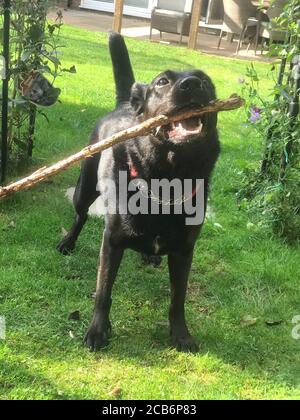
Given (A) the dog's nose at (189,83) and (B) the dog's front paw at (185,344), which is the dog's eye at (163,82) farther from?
(B) the dog's front paw at (185,344)

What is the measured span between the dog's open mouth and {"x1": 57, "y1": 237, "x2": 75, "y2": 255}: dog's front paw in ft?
4.42

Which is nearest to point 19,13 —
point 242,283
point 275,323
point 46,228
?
point 46,228

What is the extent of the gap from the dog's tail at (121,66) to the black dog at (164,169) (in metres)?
0.50

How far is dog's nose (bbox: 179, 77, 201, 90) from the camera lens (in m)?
2.22

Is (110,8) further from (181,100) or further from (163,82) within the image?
(181,100)

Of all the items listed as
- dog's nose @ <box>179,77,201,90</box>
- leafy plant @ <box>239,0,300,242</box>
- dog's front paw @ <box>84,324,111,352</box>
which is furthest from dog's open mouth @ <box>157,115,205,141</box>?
leafy plant @ <box>239,0,300,242</box>

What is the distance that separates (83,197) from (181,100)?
4.11ft

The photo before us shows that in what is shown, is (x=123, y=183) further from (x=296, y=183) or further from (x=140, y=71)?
(x=140, y=71)

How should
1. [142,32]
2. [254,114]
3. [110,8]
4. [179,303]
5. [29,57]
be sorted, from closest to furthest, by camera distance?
[179,303] < [29,57] < [254,114] < [142,32] < [110,8]

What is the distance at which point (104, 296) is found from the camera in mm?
2633

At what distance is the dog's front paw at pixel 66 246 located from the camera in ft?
11.2

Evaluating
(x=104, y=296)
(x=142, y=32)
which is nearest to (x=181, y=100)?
(x=104, y=296)

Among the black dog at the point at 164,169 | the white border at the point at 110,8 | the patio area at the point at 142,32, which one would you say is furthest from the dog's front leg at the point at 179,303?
the white border at the point at 110,8
